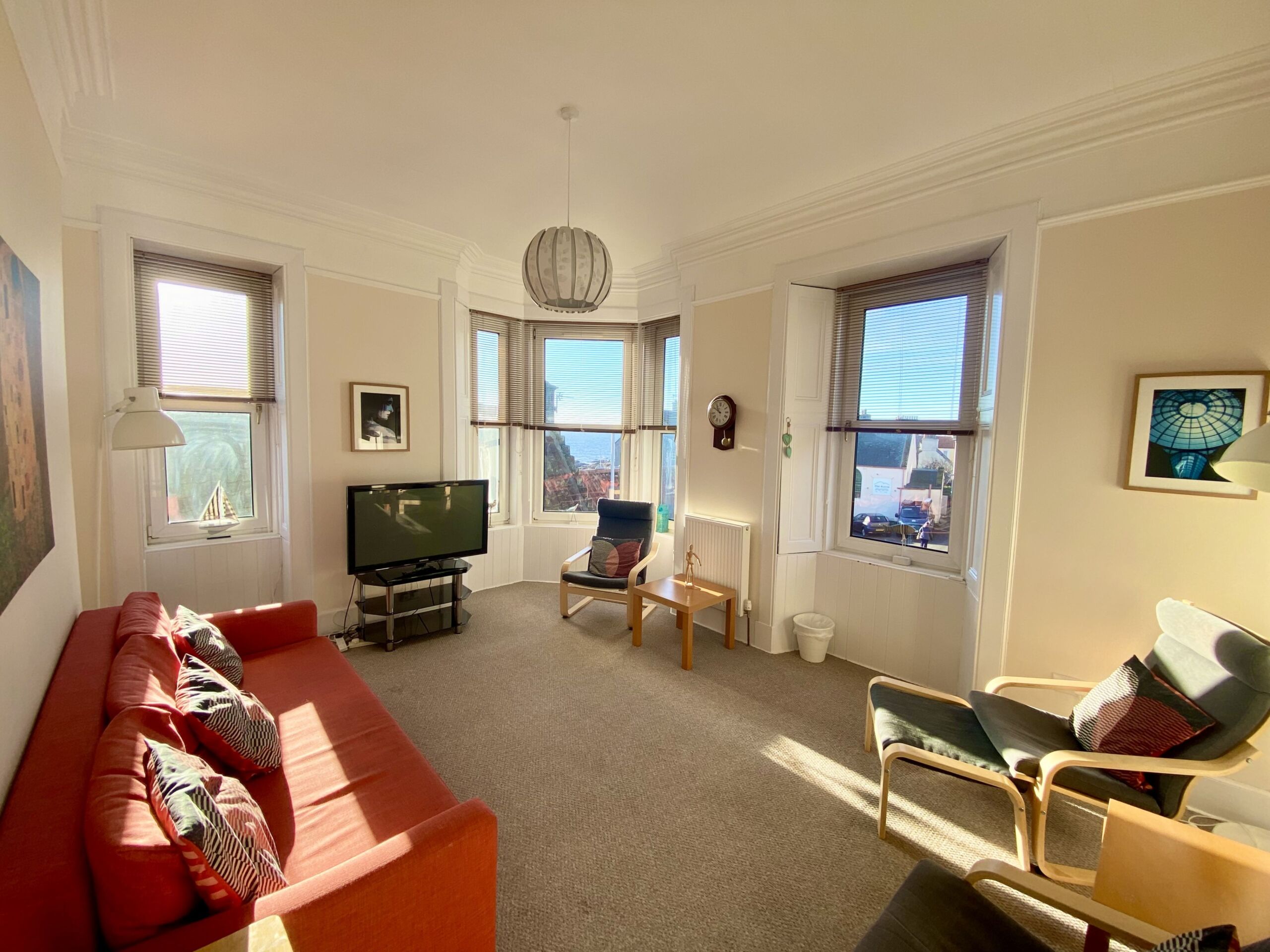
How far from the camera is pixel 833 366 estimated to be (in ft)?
11.9

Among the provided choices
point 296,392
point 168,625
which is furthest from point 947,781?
point 296,392

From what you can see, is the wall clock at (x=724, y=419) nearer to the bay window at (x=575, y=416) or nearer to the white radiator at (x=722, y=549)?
the white radiator at (x=722, y=549)

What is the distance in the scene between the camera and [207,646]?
6.84 feet

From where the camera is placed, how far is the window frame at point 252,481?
10.3ft

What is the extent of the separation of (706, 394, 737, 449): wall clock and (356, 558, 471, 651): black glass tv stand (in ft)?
6.86

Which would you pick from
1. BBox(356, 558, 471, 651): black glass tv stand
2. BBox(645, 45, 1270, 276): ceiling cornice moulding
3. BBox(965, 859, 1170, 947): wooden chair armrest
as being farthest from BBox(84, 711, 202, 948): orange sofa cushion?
BBox(645, 45, 1270, 276): ceiling cornice moulding

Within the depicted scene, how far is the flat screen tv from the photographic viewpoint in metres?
3.54

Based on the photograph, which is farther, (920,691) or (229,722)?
(920,691)

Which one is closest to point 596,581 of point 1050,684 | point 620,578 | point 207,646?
point 620,578

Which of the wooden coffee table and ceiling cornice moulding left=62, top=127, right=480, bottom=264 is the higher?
ceiling cornice moulding left=62, top=127, right=480, bottom=264

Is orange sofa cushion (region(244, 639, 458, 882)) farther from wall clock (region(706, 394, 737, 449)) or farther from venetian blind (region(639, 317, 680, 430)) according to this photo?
venetian blind (region(639, 317, 680, 430))

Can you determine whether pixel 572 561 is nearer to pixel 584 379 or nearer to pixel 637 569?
pixel 637 569

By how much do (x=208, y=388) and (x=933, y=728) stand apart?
14.1ft

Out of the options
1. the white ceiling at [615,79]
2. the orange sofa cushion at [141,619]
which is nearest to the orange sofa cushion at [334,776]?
the orange sofa cushion at [141,619]
